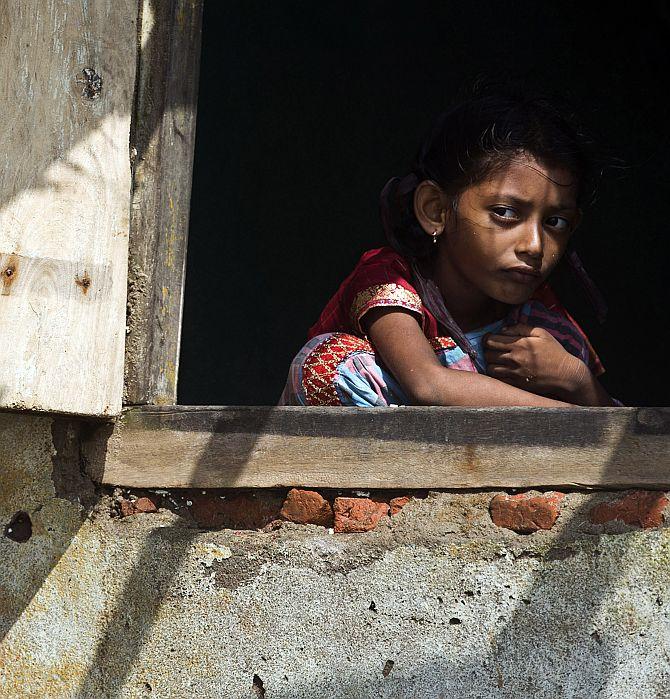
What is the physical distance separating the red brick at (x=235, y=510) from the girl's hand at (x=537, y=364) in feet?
2.36

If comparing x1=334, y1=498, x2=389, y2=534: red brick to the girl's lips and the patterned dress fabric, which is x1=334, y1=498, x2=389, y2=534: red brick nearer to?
the patterned dress fabric

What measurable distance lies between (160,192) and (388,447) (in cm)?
76

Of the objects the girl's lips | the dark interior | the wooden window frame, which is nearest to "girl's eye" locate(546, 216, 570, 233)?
the girl's lips

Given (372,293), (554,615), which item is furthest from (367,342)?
(554,615)

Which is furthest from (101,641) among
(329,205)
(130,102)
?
(329,205)

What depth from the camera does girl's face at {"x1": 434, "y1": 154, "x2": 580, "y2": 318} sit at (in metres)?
2.61

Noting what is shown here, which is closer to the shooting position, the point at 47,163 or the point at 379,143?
the point at 47,163

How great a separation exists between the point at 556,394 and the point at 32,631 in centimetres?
137

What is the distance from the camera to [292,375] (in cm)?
248

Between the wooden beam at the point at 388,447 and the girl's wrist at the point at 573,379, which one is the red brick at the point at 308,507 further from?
the girl's wrist at the point at 573,379

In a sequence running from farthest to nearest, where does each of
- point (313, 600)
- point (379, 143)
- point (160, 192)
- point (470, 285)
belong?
point (379, 143) < point (470, 285) < point (160, 192) < point (313, 600)

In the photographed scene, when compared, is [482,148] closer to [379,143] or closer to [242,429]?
[242,429]

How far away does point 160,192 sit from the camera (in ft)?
7.55

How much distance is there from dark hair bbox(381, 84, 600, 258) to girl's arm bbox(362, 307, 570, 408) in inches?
18.0
